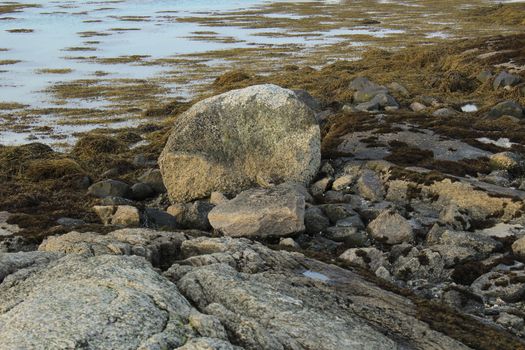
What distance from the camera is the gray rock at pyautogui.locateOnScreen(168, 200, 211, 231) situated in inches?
986

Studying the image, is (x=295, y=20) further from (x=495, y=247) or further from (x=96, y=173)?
(x=495, y=247)

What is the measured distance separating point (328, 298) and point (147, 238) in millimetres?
6133

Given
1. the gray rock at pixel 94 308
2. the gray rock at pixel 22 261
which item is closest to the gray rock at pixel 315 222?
the gray rock at pixel 94 308

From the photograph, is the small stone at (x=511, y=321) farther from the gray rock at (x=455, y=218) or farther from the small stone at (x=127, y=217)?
the small stone at (x=127, y=217)

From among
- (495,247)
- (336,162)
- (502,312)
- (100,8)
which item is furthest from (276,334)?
(100,8)

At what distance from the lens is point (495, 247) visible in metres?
21.0

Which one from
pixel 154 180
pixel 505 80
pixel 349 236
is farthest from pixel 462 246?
pixel 505 80

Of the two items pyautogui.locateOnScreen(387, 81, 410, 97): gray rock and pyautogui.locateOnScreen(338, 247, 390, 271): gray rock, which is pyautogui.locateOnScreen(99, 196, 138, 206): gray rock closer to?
pyautogui.locateOnScreen(338, 247, 390, 271): gray rock

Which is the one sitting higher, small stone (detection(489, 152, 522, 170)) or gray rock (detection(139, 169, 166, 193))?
small stone (detection(489, 152, 522, 170))

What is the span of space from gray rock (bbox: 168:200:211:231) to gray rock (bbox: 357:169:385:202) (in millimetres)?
6516

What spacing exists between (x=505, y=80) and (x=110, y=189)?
35694 millimetres

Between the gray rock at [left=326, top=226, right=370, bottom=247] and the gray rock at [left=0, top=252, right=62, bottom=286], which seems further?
the gray rock at [left=326, top=226, right=370, bottom=247]

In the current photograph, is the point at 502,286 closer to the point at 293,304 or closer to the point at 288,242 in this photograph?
the point at 288,242

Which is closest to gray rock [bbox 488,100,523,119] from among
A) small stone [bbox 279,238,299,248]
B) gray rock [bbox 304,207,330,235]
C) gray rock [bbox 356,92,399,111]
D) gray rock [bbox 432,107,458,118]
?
gray rock [bbox 432,107,458,118]
